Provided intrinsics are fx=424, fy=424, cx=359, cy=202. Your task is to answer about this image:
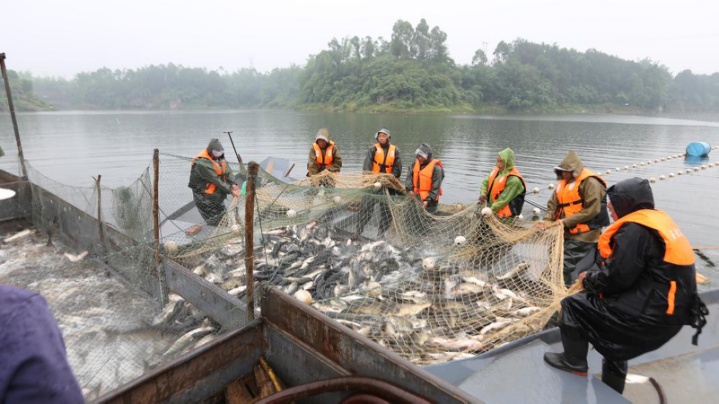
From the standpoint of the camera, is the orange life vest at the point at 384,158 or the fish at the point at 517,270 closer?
the fish at the point at 517,270

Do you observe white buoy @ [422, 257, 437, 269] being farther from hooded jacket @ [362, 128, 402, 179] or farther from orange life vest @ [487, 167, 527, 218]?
hooded jacket @ [362, 128, 402, 179]

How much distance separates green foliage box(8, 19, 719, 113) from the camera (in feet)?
256

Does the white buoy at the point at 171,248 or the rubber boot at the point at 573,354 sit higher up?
the white buoy at the point at 171,248

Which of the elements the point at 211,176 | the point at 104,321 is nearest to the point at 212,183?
the point at 211,176

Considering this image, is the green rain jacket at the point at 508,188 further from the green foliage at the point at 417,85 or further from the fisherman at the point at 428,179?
the green foliage at the point at 417,85

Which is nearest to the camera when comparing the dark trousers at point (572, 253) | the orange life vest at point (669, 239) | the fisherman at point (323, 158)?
the orange life vest at point (669, 239)

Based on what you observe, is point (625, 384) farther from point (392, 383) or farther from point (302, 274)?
point (302, 274)

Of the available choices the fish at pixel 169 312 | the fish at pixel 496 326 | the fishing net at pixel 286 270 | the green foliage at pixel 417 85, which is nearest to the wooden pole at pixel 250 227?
the fishing net at pixel 286 270

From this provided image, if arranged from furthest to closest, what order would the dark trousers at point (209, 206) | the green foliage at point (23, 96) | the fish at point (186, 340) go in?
the green foliage at point (23, 96), the dark trousers at point (209, 206), the fish at point (186, 340)

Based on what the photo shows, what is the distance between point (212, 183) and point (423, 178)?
13.6 feet

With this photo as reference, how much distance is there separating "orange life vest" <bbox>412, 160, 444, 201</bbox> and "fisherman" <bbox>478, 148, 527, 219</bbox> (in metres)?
1.17

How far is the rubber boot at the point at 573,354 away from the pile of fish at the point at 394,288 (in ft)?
2.24

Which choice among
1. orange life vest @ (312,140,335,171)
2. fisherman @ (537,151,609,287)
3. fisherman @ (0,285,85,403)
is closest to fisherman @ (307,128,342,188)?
orange life vest @ (312,140,335,171)

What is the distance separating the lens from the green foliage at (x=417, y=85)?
77.9m
